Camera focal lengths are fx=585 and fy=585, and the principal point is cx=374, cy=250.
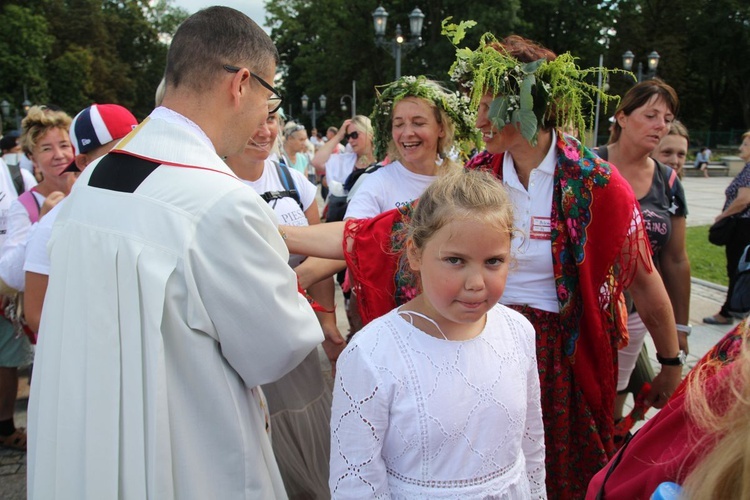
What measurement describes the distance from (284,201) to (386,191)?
557 mm

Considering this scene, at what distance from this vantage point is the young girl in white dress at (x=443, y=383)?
1.56 metres

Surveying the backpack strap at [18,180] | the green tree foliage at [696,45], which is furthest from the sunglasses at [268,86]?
the green tree foliage at [696,45]

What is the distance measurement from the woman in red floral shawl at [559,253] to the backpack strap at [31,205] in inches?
80.3

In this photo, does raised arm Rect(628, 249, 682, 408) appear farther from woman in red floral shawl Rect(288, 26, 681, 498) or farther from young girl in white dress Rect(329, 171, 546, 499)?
young girl in white dress Rect(329, 171, 546, 499)

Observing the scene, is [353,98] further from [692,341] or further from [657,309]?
[657,309]

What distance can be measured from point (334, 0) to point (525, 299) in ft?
136

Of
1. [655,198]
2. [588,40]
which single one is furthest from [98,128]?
Answer: [588,40]

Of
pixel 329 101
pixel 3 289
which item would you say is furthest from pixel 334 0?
pixel 3 289

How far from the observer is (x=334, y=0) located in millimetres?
40031

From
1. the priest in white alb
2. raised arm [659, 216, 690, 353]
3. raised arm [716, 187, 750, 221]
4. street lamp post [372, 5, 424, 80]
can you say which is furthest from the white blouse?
street lamp post [372, 5, 424, 80]

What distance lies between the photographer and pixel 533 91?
2.34m

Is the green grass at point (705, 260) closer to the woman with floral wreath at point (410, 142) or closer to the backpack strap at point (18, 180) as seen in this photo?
the woman with floral wreath at point (410, 142)

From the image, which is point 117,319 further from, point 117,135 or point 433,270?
point 117,135

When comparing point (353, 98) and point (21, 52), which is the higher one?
point (21, 52)
